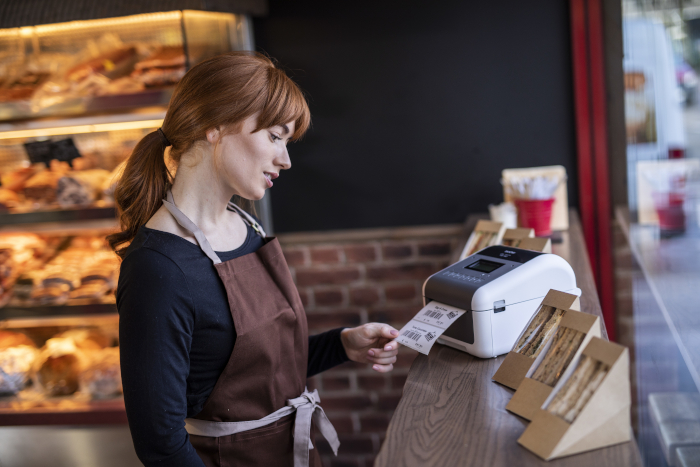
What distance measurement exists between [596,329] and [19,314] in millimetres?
2232

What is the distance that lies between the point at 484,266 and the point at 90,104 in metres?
1.71

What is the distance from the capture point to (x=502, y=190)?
2490 mm

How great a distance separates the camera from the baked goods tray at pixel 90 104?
216 centimetres

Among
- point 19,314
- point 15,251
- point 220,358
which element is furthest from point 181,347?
point 15,251

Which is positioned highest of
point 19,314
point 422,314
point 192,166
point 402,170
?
point 192,166

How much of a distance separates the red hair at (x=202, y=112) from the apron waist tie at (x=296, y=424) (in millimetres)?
458

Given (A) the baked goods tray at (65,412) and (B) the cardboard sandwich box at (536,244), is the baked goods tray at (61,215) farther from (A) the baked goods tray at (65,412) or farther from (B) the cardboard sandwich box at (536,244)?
(B) the cardboard sandwich box at (536,244)

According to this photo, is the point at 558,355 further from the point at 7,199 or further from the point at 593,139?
the point at 7,199

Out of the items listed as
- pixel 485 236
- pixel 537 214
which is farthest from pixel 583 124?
pixel 485 236

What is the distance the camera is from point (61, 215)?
223cm

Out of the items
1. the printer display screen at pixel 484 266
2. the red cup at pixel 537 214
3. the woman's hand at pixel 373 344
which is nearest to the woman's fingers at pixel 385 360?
the woman's hand at pixel 373 344

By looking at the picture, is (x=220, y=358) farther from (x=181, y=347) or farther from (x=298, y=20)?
(x=298, y=20)

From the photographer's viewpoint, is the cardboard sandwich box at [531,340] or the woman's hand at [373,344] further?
the woman's hand at [373,344]

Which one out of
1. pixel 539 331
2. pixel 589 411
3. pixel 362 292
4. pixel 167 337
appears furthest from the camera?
pixel 362 292
